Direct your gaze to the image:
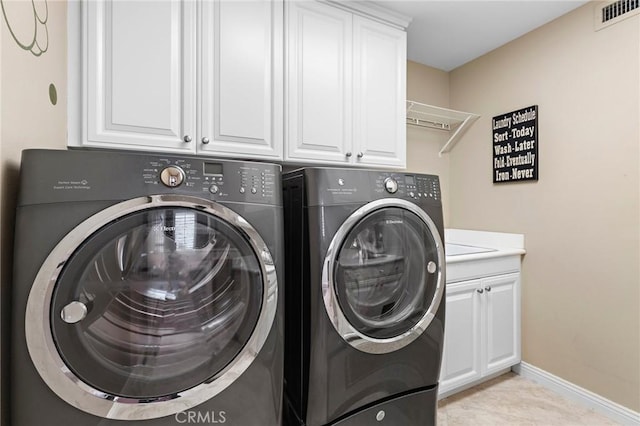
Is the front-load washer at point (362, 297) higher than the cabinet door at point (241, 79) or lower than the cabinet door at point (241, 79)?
lower

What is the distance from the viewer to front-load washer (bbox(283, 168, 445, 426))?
1.15 m

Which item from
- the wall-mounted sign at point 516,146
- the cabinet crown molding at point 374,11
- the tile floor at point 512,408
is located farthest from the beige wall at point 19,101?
the wall-mounted sign at point 516,146

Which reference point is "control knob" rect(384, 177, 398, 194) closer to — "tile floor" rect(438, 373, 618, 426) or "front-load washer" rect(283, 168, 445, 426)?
"front-load washer" rect(283, 168, 445, 426)

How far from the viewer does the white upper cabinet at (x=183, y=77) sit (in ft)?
4.14

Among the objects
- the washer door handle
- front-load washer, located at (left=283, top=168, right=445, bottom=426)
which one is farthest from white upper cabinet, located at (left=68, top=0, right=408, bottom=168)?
the washer door handle

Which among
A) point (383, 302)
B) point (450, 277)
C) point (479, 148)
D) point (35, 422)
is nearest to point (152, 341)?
point (35, 422)

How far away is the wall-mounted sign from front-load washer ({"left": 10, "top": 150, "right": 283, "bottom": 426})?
2.01 m

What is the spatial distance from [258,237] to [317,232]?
23 centimetres

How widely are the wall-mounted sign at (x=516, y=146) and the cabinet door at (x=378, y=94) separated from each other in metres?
0.98

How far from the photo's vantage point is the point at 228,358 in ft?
3.17

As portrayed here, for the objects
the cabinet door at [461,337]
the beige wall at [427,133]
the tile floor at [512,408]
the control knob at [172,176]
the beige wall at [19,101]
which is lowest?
the tile floor at [512,408]

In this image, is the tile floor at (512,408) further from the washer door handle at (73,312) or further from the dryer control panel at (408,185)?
the washer door handle at (73,312)

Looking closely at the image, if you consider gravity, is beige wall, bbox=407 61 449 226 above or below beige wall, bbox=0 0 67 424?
above

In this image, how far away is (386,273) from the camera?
129 centimetres
